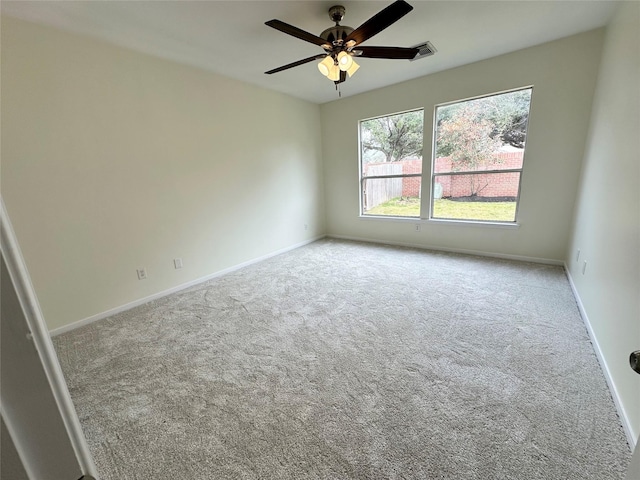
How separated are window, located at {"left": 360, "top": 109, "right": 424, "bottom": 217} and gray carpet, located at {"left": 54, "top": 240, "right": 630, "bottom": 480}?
198 cm

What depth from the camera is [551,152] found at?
3.18 m

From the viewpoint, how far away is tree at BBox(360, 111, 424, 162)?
413 centimetres

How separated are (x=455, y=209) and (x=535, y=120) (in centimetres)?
137

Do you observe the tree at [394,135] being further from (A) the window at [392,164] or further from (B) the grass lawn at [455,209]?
(B) the grass lawn at [455,209]

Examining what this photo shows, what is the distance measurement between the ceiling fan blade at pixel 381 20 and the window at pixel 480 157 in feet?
7.59

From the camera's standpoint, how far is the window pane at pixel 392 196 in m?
4.37

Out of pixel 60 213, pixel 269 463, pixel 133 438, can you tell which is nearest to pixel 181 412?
pixel 133 438

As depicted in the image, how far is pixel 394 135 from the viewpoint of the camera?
Result: 14.4ft

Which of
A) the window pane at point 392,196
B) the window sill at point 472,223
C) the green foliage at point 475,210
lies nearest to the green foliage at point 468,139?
the green foliage at point 475,210

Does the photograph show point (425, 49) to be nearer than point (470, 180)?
Yes

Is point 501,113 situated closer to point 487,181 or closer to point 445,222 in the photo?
point 487,181

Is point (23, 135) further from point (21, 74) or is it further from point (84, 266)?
point (84, 266)

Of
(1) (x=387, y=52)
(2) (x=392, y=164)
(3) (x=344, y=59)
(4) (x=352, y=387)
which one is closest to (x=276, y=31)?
(3) (x=344, y=59)

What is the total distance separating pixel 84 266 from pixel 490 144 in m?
4.80
